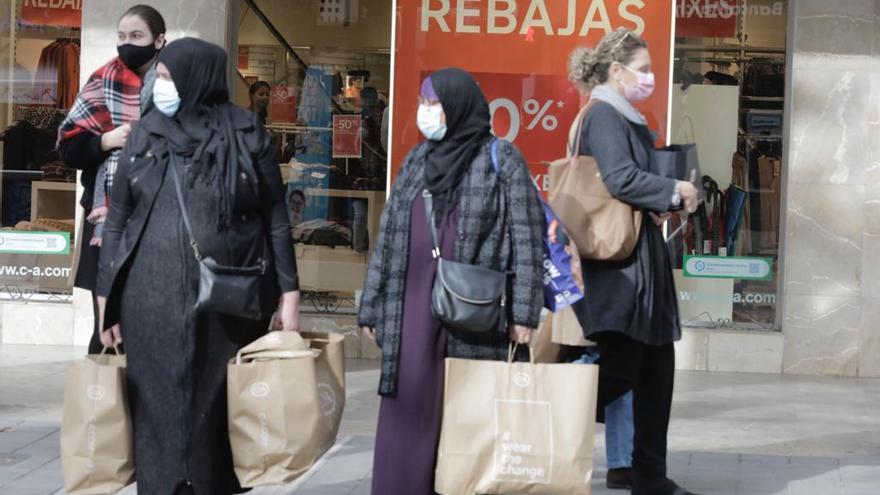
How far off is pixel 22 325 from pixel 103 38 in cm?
196

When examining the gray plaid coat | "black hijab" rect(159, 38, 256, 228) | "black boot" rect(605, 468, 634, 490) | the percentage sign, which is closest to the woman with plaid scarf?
"black hijab" rect(159, 38, 256, 228)

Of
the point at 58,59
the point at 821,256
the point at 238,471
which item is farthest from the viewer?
the point at 58,59

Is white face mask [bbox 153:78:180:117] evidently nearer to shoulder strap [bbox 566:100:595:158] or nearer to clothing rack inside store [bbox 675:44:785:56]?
shoulder strap [bbox 566:100:595:158]

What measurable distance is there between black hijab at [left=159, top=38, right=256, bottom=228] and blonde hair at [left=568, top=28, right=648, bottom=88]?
1746mm

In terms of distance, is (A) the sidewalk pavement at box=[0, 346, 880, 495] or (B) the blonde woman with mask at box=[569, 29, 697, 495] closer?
(B) the blonde woman with mask at box=[569, 29, 697, 495]

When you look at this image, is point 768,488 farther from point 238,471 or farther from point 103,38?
point 103,38

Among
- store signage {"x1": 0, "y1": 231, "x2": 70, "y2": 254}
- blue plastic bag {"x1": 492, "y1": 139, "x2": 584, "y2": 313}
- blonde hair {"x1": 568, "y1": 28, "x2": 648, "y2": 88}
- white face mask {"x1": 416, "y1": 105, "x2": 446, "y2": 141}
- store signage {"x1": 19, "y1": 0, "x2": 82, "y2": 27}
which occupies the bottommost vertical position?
store signage {"x1": 0, "y1": 231, "x2": 70, "y2": 254}

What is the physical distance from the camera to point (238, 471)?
5.04 m

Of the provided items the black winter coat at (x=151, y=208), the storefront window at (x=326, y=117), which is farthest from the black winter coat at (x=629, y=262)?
the storefront window at (x=326, y=117)

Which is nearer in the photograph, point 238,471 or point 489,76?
point 238,471

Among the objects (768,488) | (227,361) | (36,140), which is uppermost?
(36,140)

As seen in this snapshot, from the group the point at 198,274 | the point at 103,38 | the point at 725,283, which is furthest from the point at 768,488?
the point at 103,38

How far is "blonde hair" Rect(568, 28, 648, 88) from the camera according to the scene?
6.26 meters

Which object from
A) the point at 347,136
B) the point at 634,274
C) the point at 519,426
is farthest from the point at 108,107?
the point at 347,136
